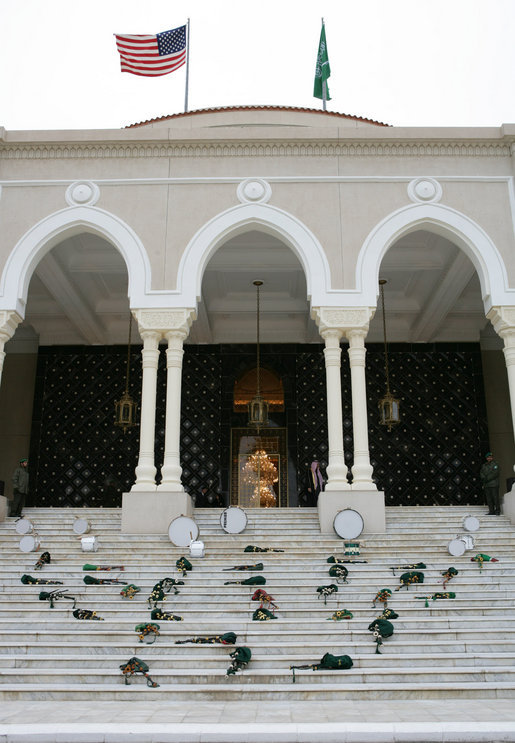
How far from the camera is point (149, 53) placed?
1326 cm

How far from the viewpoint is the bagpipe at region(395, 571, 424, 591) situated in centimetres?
800

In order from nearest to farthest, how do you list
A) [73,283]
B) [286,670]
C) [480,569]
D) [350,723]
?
1. [350,723]
2. [286,670]
3. [480,569]
4. [73,283]

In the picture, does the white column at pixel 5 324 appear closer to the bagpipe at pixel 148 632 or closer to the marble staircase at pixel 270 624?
the marble staircase at pixel 270 624

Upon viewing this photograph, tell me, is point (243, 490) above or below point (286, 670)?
above

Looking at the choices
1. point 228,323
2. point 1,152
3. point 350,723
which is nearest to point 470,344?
point 228,323

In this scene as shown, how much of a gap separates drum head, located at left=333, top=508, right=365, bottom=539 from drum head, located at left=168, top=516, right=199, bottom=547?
6.57 ft

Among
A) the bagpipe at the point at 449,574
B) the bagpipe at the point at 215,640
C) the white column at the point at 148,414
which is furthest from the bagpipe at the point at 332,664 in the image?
the white column at the point at 148,414

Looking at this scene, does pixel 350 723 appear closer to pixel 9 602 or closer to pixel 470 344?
pixel 9 602

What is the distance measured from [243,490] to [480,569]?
7957 mm

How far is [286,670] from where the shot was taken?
605 cm

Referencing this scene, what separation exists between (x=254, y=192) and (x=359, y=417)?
428 centimetres

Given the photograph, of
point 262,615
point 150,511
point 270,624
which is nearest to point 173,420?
point 150,511

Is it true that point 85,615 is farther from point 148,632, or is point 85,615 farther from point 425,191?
point 425,191

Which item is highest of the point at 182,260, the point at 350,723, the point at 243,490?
the point at 182,260
